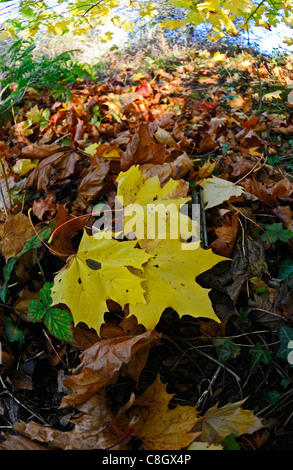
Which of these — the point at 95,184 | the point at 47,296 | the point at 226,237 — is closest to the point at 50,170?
the point at 95,184

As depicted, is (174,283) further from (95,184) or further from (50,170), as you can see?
(50,170)

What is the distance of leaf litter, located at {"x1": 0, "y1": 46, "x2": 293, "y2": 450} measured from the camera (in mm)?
824

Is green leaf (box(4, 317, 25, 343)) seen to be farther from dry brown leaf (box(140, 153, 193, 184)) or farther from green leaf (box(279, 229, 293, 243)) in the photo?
green leaf (box(279, 229, 293, 243))

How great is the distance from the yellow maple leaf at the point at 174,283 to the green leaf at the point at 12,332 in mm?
412

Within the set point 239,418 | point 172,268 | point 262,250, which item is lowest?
point 239,418

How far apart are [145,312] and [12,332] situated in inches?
19.0

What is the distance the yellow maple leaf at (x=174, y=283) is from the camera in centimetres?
88

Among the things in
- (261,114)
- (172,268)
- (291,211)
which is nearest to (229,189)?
(291,211)

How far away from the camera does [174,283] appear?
908 mm

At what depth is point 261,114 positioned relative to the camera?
2.14 metres

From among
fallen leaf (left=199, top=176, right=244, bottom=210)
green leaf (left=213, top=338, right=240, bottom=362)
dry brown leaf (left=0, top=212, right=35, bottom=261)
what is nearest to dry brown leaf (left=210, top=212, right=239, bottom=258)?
fallen leaf (left=199, top=176, right=244, bottom=210)
